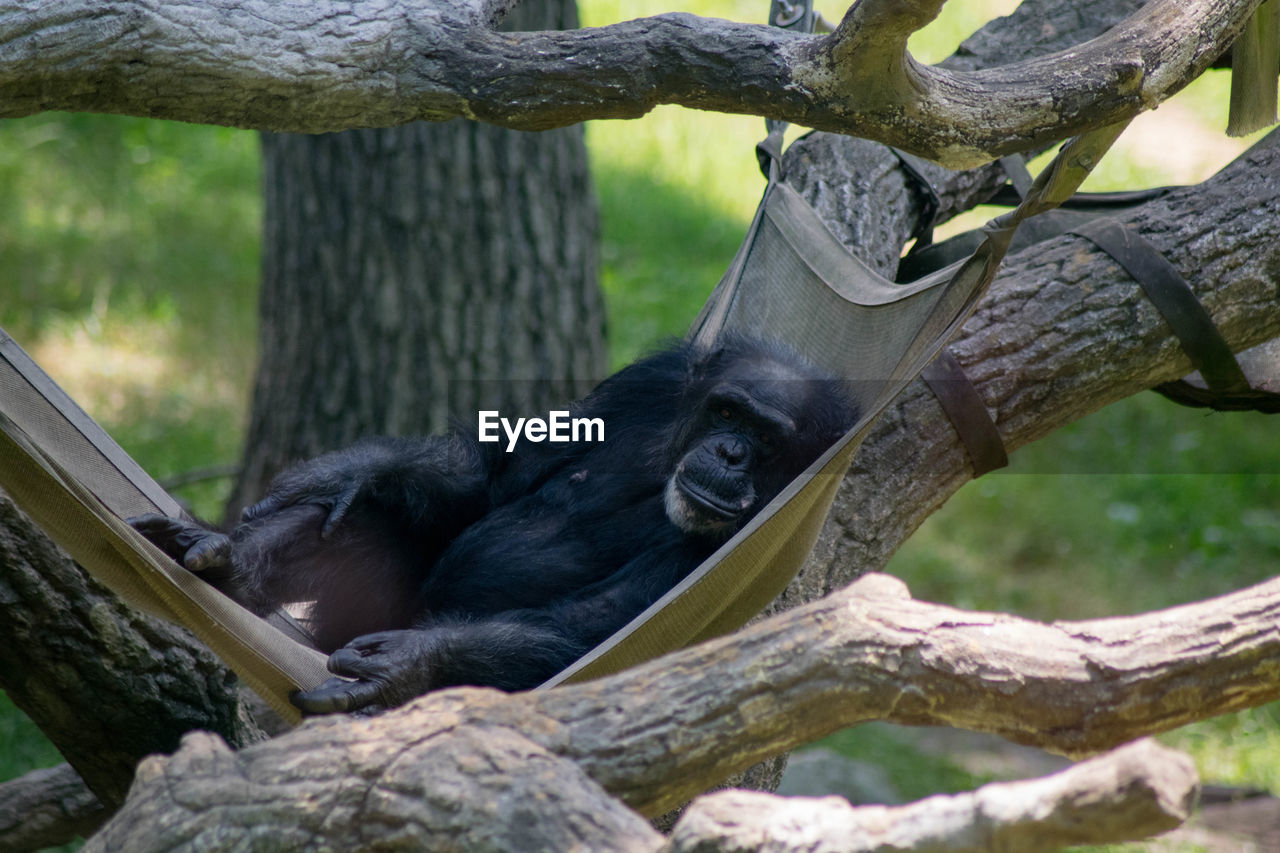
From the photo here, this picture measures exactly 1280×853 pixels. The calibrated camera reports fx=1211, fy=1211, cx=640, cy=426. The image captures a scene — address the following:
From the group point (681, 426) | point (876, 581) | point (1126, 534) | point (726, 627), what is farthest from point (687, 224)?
point (876, 581)

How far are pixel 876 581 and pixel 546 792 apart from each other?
585 millimetres

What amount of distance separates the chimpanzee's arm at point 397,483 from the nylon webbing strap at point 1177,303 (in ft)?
6.59

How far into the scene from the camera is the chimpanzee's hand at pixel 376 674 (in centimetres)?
266

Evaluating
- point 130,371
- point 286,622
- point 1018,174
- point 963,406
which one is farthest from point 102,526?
point 130,371

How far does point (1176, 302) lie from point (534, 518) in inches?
76.1

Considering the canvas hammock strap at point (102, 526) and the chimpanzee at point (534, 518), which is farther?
the chimpanzee at point (534, 518)

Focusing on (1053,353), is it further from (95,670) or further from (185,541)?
(95,670)

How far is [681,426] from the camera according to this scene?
364 centimetres

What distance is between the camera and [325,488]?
11.3 ft

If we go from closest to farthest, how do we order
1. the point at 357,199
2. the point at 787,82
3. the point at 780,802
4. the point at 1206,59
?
the point at 780,802 < the point at 787,82 < the point at 1206,59 < the point at 357,199

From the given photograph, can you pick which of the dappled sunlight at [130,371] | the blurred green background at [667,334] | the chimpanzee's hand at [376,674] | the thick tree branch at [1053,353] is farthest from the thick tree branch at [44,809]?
the dappled sunlight at [130,371]

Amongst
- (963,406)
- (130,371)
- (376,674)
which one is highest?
(963,406)

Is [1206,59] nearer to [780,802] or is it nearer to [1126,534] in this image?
[780,802]

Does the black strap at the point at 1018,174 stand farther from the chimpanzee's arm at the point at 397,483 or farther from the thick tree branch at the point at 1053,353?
the chimpanzee's arm at the point at 397,483
